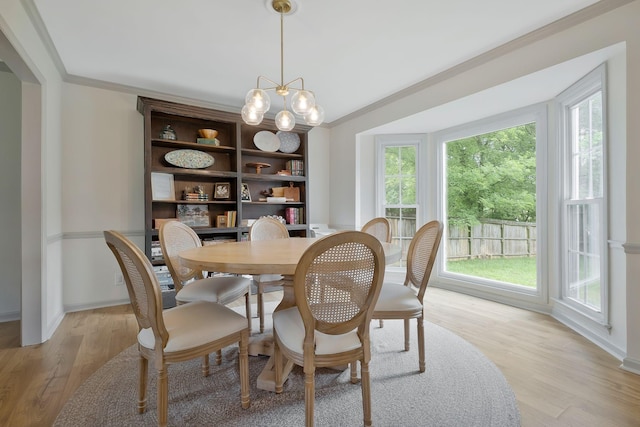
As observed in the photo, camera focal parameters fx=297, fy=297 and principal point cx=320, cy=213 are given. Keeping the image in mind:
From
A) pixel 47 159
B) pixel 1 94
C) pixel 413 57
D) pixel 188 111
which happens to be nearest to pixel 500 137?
pixel 413 57

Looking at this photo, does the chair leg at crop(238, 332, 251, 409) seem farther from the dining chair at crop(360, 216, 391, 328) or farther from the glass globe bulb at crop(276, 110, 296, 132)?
the glass globe bulb at crop(276, 110, 296, 132)

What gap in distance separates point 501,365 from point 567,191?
1.85m

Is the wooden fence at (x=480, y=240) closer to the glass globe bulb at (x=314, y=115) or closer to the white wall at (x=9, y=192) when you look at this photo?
the glass globe bulb at (x=314, y=115)

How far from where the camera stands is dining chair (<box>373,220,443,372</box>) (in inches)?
68.9

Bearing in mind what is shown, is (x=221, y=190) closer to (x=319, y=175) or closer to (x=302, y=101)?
(x=319, y=175)

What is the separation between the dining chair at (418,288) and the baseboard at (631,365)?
1287mm

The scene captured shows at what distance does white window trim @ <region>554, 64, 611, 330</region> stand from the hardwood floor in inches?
8.0

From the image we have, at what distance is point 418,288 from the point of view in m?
1.92

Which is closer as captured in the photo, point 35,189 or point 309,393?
point 309,393

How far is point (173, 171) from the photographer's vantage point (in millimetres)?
3219

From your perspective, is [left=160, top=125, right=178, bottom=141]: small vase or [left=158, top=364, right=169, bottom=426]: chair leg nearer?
[left=158, top=364, right=169, bottom=426]: chair leg

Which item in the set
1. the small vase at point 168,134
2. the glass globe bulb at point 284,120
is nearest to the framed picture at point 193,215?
the small vase at point 168,134

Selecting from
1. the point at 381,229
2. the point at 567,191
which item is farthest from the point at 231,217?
the point at 567,191

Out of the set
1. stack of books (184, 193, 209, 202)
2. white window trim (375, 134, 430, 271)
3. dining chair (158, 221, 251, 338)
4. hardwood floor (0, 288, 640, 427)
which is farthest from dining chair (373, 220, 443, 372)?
stack of books (184, 193, 209, 202)
